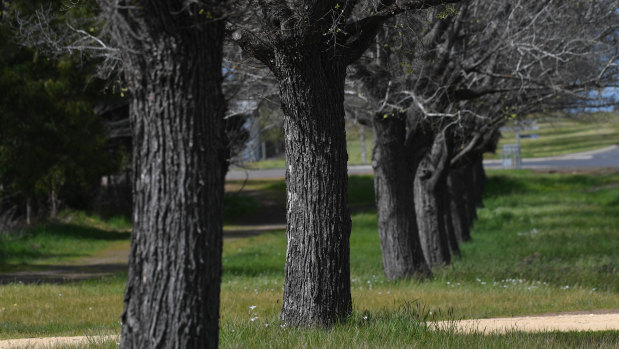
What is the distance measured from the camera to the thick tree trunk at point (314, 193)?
290 inches

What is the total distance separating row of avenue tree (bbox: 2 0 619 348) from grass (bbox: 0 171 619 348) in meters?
0.95

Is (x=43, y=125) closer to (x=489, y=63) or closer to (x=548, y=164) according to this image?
(x=489, y=63)

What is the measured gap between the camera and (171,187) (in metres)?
4.33

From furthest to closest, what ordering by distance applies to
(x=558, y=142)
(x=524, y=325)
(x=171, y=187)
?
(x=558, y=142)
(x=524, y=325)
(x=171, y=187)

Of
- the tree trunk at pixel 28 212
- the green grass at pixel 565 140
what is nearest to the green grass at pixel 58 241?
the tree trunk at pixel 28 212

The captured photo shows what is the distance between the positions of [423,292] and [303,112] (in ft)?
16.6

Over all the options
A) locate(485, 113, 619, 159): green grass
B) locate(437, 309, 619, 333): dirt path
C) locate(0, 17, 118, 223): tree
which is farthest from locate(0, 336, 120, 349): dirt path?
locate(485, 113, 619, 159): green grass

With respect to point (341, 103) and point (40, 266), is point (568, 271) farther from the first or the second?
point (40, 266)

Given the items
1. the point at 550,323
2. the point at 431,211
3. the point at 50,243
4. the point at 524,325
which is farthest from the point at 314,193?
the point at 50,243

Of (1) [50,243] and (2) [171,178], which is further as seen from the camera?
(1) [50,243]

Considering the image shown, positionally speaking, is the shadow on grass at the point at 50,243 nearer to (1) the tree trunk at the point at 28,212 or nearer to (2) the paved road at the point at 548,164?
(1) the tree trunk at the point at 28,212

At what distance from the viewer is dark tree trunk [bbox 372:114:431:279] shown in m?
13.4

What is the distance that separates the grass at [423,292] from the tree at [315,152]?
0.38 metres

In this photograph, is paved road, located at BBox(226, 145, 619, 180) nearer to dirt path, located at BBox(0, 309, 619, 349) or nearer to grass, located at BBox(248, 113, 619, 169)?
grass, located at BBox(248, 113, 619, 169)
